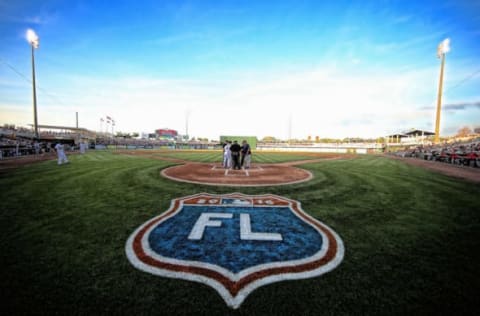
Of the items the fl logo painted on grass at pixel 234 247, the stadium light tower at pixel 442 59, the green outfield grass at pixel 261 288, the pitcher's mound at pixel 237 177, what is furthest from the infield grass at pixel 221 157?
the stadium light tower at pixel 442 59

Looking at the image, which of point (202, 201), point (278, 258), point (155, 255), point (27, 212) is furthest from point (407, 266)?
point (27, 212)

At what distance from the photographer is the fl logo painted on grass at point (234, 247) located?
2.65 meters

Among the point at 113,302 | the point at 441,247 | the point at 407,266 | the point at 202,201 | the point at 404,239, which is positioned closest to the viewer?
the point at 113,302

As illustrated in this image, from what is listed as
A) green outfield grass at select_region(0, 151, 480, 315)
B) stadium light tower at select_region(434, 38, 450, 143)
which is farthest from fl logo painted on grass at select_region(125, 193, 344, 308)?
stadium light tower at select_region(434, 38, 450, 143)

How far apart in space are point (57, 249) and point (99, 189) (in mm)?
4460

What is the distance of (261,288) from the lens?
2400 millimetres

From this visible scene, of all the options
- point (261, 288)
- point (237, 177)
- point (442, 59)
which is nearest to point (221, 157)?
point (237, 177)

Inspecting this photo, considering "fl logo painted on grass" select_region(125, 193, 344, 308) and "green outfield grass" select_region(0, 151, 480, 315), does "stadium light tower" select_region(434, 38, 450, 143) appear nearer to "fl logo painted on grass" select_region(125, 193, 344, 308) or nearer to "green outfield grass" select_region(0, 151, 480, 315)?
"green outfield grass" select_region(0, 151, 480, 315)

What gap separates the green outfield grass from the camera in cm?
214

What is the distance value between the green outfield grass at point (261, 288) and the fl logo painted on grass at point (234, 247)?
16cm

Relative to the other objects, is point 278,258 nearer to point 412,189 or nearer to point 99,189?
point 99,189

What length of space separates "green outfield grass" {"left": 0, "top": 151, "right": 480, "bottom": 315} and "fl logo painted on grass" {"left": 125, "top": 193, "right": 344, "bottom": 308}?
165mm

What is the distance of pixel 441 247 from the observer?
135 inches

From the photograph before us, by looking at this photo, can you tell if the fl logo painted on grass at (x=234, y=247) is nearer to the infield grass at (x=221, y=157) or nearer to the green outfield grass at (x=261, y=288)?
the green outfield grass at (x=261, y=288)
